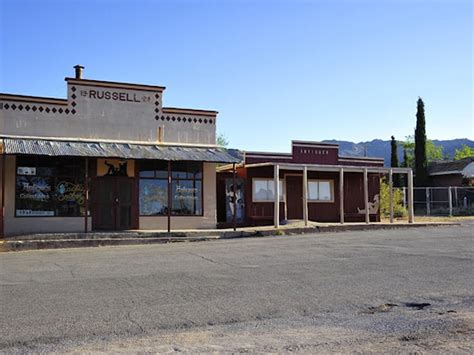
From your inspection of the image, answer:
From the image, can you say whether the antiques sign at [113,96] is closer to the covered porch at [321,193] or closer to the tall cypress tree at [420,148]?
the covered porch at [321,193]

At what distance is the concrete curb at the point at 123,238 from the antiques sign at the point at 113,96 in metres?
5.73

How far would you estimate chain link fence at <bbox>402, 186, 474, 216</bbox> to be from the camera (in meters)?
36.0

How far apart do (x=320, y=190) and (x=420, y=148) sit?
74.2 ft

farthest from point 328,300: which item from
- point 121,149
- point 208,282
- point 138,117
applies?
point 138,117

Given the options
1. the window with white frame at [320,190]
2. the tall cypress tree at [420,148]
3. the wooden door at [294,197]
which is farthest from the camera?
the tall cypress tree at [420,148]

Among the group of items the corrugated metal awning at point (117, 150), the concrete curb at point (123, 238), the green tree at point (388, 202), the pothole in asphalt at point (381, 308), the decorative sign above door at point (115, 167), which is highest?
the corrugated metal awning at point (117, 150)

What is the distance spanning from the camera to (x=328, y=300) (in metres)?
8.87

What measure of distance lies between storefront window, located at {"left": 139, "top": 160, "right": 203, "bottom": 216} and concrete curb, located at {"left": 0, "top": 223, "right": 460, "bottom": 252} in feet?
7.72

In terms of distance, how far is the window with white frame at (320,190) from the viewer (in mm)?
28344

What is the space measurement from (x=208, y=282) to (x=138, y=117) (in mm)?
13801

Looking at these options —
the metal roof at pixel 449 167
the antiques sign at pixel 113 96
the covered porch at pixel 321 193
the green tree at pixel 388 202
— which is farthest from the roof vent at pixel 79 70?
the metal roof at pixel 449 167

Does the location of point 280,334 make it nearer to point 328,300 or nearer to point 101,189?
point 328,300

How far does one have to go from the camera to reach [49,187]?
21.1 meters

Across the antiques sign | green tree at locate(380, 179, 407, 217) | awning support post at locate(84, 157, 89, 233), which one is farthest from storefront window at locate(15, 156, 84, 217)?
green tree at locate(380, 179, 407, 217)
